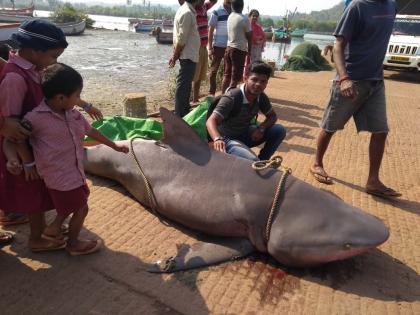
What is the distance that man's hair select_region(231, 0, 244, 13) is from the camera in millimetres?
7496

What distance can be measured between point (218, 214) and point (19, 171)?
157cm

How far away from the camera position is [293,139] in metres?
6.45

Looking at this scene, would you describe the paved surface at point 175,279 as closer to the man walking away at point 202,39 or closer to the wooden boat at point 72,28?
the man walking away at point 202,39

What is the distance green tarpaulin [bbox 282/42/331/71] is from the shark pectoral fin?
15884 mm

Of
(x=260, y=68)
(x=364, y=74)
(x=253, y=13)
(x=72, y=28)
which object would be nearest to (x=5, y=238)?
(x=260, y=68)

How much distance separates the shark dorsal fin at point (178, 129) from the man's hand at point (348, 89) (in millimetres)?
1720

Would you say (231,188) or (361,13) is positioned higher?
(361,13)

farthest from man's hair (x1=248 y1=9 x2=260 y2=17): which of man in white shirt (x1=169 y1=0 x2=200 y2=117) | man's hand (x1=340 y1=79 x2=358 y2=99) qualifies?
man's hand (x1=340 y1=79 x2=358 y2=99)

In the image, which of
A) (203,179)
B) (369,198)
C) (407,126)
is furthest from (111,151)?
(407,126)

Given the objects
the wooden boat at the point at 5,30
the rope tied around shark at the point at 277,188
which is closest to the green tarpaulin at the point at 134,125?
the rope tied around shark at the point at 277,188

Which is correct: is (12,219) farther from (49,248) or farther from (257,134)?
(257,134)

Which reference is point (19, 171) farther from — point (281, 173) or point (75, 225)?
point (281, 173)

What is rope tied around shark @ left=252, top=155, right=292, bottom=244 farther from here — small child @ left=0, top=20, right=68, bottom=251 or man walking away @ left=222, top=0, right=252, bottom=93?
man walking away @ left=222, top=0, right=252, bottom=93

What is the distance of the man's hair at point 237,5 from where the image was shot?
750 cm
